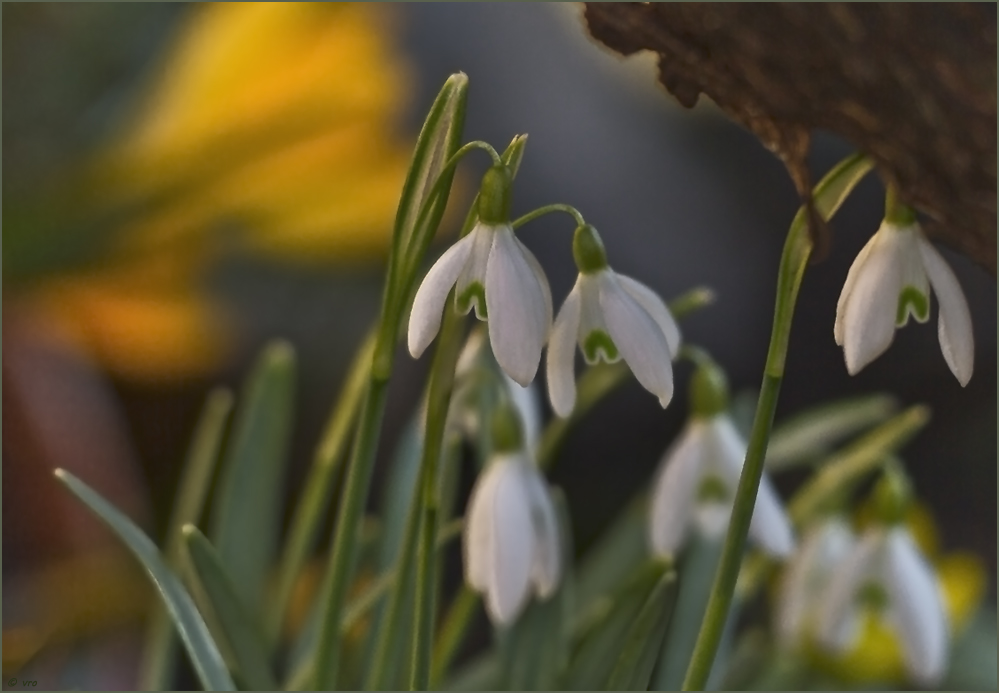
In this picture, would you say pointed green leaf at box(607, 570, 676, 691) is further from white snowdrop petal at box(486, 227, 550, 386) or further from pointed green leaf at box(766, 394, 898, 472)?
pointed green leaf at box(766, 394, 898, 472)

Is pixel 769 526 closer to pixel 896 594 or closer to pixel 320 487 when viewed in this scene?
pixel 896 594

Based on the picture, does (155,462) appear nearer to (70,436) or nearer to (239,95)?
(70,436)

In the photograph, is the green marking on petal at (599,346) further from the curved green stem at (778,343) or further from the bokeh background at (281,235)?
the bokeh background at (281,235)

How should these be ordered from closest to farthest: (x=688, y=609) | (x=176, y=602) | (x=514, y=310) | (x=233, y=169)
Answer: (x=514, y=310)
(x=176, y=602)
(x=688, y=609)
(x=233, y=169)

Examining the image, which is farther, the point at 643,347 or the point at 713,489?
the point at 713,489

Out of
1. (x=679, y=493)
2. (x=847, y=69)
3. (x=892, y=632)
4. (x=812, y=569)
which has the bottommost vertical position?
(x=892, y=632)

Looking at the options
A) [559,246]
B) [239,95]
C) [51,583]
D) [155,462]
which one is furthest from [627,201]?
[51,583]

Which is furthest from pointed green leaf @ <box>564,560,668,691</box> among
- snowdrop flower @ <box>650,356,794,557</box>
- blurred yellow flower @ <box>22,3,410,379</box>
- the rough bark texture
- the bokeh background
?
blurred yellow flower @ <box>22,3,410,379</box>

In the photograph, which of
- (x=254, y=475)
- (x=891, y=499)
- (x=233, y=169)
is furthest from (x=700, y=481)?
(x=233, y=169)

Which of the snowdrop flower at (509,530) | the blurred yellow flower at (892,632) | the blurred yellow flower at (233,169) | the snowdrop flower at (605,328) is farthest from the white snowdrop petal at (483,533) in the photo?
the blurred yellow flower at (233,169)
